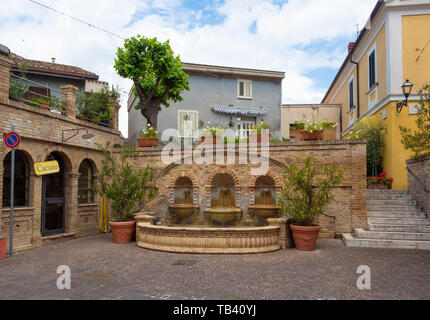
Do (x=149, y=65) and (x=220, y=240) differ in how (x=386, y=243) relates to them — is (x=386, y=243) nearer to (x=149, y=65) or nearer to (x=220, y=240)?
(x=220, y=240)

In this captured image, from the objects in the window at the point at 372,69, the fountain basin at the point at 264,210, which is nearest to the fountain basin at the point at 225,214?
the fountain basin at the point at 264,210

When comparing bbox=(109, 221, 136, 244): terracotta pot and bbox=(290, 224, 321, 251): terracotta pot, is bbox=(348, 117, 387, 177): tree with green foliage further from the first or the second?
bbox=(109, 221, 136, 244): terracotta pot

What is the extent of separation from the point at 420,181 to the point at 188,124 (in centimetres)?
1228

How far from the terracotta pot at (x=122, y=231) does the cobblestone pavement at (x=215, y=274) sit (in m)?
0.98

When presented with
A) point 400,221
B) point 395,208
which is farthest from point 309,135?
point 400,221

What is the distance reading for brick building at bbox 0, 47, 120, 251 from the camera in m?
9.00

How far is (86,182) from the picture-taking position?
41.5 ft

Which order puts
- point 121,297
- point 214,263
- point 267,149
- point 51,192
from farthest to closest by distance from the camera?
1. point 267,149
2. point 51,192
3. point 214,263
4. point 121,297

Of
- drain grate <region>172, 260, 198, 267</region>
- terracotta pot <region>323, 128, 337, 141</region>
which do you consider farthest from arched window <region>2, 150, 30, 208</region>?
terracotta pot <region>323, 128, 337, 141</region>

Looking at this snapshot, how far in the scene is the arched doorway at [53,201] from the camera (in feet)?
35.0

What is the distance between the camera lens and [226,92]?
2030 cm

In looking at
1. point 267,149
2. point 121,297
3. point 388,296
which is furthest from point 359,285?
point 267,149
